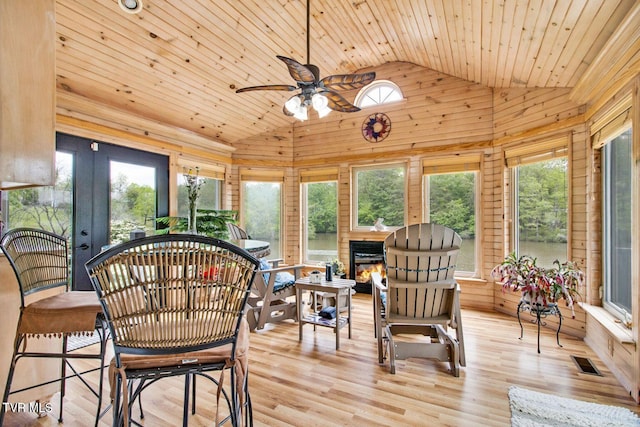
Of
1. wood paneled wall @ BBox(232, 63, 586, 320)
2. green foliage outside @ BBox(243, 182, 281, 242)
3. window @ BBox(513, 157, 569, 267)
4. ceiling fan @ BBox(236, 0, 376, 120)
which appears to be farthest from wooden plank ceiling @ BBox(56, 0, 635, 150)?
green foliage outside @ BBox(243, 182, 281, 242)

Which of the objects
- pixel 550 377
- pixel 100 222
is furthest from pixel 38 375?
pixel 550 377

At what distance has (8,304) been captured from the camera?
1786mm

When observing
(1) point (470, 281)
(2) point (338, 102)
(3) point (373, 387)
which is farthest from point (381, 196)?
(3) point (373, 387)

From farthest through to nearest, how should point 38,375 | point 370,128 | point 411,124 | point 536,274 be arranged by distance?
point 370,128
point 411,124
point 536,274
point 38,375

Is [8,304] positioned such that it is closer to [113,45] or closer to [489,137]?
[113,45]

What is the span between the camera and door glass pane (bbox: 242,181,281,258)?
5.70 meters

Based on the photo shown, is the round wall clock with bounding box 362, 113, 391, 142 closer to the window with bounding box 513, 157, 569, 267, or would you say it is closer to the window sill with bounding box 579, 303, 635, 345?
the window with bounding box 513, 157, 569, 267

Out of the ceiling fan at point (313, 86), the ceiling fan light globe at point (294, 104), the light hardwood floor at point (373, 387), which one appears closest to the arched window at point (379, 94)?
the ceiling fan at point (313, 86)

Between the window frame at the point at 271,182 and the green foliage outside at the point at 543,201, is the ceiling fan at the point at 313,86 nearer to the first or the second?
the green foliage outside at the point at 543,201

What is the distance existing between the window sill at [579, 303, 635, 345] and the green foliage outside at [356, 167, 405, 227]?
8.15 feet

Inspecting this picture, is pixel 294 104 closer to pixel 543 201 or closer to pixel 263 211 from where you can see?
pixel 543 201

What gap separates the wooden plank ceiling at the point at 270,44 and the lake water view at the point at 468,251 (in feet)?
5.87

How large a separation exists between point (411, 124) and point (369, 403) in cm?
396

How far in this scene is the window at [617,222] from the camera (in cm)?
260
